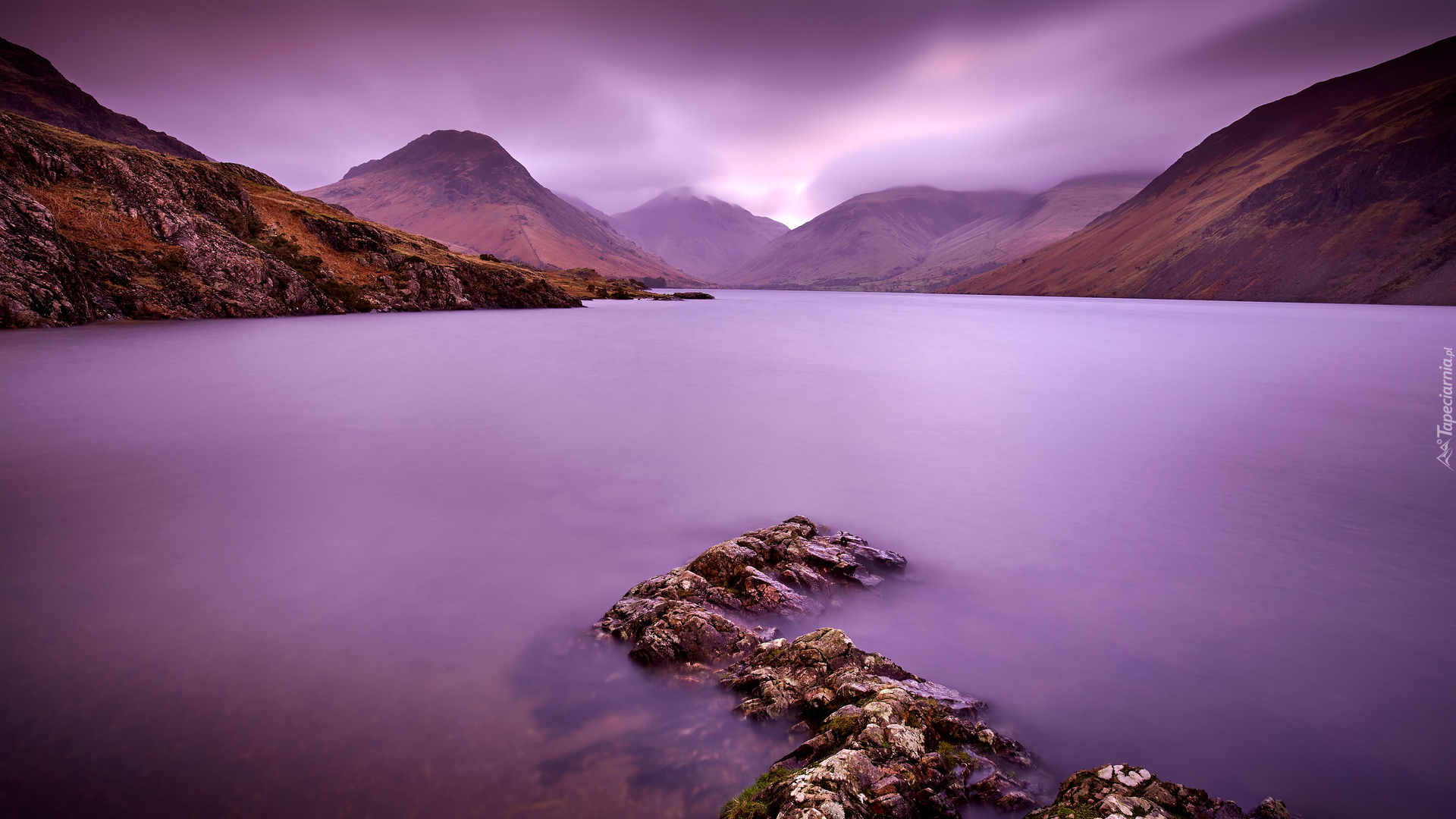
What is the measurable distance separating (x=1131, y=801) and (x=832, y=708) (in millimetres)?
2603

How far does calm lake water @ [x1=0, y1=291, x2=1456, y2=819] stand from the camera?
571cm

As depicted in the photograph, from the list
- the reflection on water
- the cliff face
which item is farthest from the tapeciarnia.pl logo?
the cliff face

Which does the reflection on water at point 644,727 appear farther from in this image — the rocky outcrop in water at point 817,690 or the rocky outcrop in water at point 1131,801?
the rocky outcrop in water at point 1131,801

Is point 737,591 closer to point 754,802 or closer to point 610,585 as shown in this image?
point 610,585

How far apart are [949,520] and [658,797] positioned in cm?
931

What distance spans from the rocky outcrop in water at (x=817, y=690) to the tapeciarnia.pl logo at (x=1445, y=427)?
18.2 metres

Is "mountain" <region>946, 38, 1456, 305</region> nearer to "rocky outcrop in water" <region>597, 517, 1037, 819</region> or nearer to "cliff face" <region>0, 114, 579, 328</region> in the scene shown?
"rocky outcrop in water" <region>597, 517, 1037, 819</region>

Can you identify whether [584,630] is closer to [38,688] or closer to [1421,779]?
[38,688]

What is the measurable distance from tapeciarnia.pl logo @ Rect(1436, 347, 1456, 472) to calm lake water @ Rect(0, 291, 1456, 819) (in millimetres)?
336

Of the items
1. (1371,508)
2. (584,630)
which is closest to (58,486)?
(584,630)

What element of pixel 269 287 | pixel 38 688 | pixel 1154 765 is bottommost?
pixel 1154 765

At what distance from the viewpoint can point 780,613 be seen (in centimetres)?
875

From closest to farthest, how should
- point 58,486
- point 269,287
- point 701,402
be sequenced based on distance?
1. point 58,486
2. point 701,402
3. point 269,287

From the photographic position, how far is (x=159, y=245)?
4581 cm
